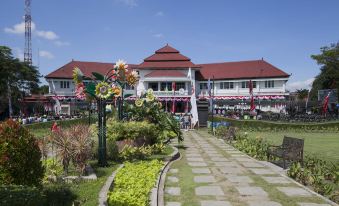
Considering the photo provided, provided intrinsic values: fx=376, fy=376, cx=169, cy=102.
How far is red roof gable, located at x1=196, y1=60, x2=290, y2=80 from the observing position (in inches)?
2290

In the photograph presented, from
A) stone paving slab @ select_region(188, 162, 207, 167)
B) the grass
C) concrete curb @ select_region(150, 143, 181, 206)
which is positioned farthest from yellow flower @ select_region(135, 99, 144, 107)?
the grass

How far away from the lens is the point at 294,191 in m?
7.91

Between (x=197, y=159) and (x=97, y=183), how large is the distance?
18.6 ft

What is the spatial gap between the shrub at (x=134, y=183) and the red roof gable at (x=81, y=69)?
49.7 m

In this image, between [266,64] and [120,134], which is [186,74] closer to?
[266,64]

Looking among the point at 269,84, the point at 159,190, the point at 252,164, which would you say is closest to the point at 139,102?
the point at 252,164

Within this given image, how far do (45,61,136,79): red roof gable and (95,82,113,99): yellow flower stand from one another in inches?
1939

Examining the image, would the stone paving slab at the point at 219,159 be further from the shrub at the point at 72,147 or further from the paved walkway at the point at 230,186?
the shrub at the point at 72,147

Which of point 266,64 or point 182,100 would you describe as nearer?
point 182,100

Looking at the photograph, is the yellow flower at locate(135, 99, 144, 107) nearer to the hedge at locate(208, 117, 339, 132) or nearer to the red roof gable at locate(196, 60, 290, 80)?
the hedge at locate(208, 117, 339, 132)

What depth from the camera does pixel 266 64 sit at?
199 ft

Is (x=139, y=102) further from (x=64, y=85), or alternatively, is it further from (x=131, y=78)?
(x=64, y=85)

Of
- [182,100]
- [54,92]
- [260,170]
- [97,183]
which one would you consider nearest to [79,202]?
[97,183]

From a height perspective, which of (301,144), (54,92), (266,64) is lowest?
(301,144)
